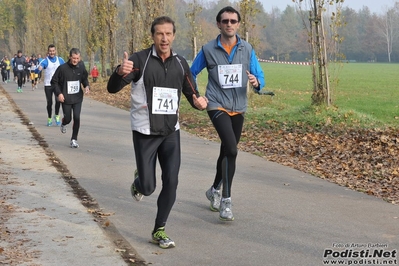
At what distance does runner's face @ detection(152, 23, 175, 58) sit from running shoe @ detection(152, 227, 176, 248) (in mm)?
1599

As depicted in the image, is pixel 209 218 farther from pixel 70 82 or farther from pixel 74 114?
pixel 70 82

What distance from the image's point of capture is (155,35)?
20.6 feet

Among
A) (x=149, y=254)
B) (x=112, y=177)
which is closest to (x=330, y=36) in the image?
(x=112, y=177)

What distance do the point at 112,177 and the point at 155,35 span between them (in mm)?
4073

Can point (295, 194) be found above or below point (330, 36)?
below

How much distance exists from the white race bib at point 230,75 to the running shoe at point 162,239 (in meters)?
1.93

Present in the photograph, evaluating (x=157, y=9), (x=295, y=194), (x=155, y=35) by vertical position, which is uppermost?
(x=157, y=9)

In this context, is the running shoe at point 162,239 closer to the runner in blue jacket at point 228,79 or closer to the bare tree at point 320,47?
the runner in blue jacket at point 228,79

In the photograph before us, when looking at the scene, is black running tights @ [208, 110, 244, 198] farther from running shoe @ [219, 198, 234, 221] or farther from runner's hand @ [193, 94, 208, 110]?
runner's hand @ [193, 94, 208, 110]

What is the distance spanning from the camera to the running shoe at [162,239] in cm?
618

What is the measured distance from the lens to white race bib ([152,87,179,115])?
21.0 feet

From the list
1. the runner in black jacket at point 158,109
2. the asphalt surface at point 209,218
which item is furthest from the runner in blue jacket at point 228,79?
the runner in black jacket at point 158,109

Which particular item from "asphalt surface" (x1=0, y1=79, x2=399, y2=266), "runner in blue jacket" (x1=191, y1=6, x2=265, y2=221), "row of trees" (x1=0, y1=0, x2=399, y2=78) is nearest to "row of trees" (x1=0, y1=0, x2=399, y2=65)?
"row of trees" (x1=0, y1=0, x2=399, y2=78)

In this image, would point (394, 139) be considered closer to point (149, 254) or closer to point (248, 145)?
point (248, 145)
